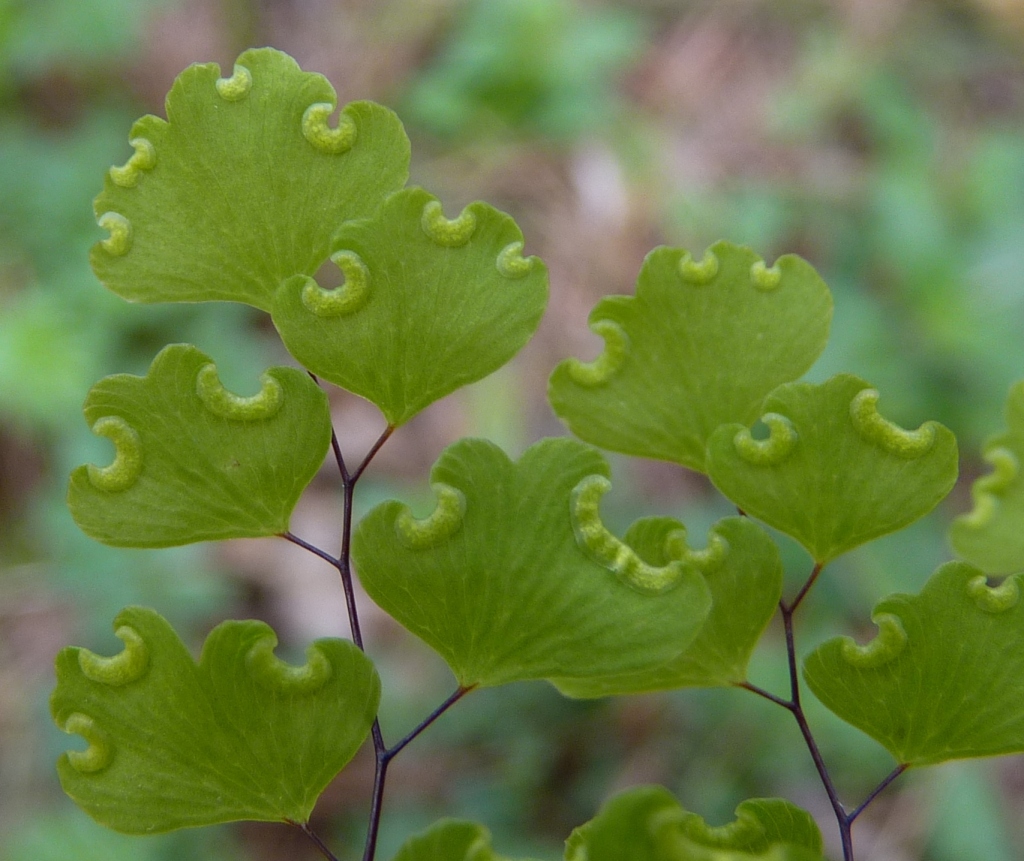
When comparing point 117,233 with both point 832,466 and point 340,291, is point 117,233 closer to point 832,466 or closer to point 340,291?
point 340,291

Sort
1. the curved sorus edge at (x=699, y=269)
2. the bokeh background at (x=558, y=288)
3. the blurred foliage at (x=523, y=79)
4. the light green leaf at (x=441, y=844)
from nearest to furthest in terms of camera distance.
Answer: the light green leaf at (x=441, y=844) < the curved sorus edge at (x=699, y=269) < the bokeh background at (x=558, y=288) < the blurred foliage at (x=523, y=79)

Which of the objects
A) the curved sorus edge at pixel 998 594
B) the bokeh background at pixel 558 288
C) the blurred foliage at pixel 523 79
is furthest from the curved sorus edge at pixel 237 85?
the blurred foliage at pixel 523 79

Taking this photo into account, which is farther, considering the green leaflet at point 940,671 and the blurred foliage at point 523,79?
the blurred foliage at point 523,79

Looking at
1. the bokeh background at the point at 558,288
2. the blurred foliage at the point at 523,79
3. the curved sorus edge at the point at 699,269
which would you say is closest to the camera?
the curved sorus edge at the point at 699,269

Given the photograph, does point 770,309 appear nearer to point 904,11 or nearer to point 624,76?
point 624,76

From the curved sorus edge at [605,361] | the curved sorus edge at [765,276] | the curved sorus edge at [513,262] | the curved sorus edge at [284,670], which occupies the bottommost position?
the curved sorus edge at [284,670]

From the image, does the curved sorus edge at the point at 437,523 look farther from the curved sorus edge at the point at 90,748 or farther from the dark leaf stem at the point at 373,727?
the curved sorus edge at the point at 90,748

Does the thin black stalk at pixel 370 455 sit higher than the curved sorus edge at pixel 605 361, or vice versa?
the curved sorus edge at pixel 605 361
